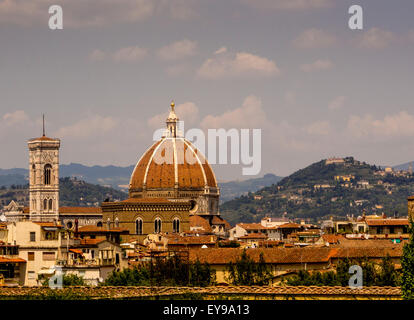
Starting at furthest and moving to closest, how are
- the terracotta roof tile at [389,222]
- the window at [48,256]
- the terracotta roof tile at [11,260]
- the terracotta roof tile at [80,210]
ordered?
1. the terracotta roof tile at [80,210]
2. the terracotta roof tile at [389,222]
3. the window at [48,256]
4. the terracotta roof tile at [11,260]

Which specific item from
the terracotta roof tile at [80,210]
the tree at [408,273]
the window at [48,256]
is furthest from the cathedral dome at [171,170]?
the tree at [408,273]

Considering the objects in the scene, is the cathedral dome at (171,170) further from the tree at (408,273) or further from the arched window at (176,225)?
the tree at (408,273)

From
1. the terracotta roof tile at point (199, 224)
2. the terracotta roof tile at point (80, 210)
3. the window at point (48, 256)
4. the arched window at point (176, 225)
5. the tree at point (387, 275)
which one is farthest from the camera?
the terracotta roof tile at point (80, 210)

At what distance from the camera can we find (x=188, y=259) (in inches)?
3098

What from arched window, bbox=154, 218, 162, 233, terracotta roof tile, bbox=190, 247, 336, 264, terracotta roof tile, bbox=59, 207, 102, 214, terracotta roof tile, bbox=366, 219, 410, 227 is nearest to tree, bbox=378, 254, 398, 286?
terracotta roof tile, bbox=190, 247, 336, 264

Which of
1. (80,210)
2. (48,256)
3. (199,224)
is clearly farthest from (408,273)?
(80,210)

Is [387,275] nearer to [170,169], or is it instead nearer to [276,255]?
[276,255]

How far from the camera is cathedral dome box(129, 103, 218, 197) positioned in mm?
175125

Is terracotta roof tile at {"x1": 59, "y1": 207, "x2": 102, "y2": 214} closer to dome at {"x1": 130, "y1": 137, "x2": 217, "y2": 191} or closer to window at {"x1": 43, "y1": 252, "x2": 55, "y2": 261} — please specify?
dome at {"x1": 130, "y1": 137, "x2": 217, "y2": 191}

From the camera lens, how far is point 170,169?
175625mm

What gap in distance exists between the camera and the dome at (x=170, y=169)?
575 feet

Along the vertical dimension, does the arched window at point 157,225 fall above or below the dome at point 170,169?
below

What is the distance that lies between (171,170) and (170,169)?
19 cm
